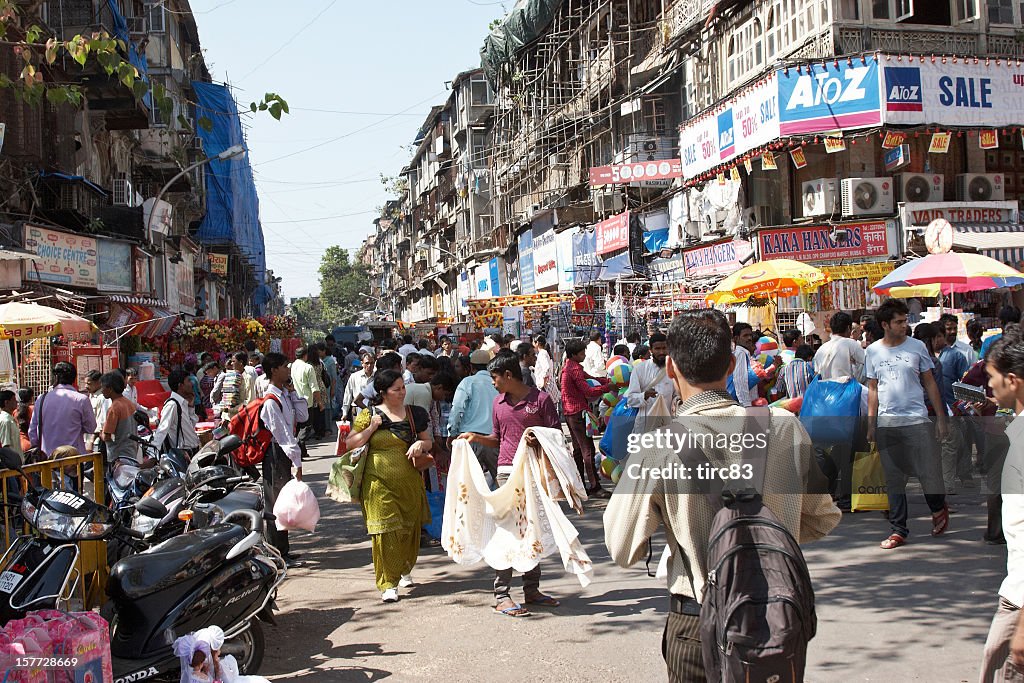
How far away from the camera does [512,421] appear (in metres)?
6.67

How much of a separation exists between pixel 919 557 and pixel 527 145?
33101 mm

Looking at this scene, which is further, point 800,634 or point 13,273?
point 13,273

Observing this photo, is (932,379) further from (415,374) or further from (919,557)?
(415,374)

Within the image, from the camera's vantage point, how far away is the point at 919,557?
728 cm

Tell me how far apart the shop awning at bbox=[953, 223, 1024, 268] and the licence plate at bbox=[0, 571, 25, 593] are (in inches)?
659

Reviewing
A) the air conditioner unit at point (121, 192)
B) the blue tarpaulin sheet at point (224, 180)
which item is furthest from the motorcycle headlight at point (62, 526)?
the blue tarpaulin sheet at point (224, 180)

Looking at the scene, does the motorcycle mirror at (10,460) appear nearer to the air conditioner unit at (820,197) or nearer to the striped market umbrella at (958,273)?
the striped market umbrella at (958,273)

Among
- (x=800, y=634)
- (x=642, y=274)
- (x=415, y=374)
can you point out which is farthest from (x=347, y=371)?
(x=800, y=634)

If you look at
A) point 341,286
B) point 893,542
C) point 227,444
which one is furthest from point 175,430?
point 341,286

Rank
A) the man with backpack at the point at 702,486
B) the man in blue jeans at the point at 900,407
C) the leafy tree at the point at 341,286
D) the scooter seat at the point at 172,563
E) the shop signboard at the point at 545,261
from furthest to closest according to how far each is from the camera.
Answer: the leafy tree at the point at 341,286
the shop signboard at the point at 545,261
the man in blue jeans at the point at 900,407
the scooter seat at the point at 172,563
the man with backpack at the point at 702,486

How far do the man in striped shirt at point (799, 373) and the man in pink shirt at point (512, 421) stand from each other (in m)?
4.01

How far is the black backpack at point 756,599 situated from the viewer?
2.59m

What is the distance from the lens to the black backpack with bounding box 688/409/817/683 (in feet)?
8.49

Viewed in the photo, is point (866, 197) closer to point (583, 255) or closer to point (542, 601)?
point (583, 255)
